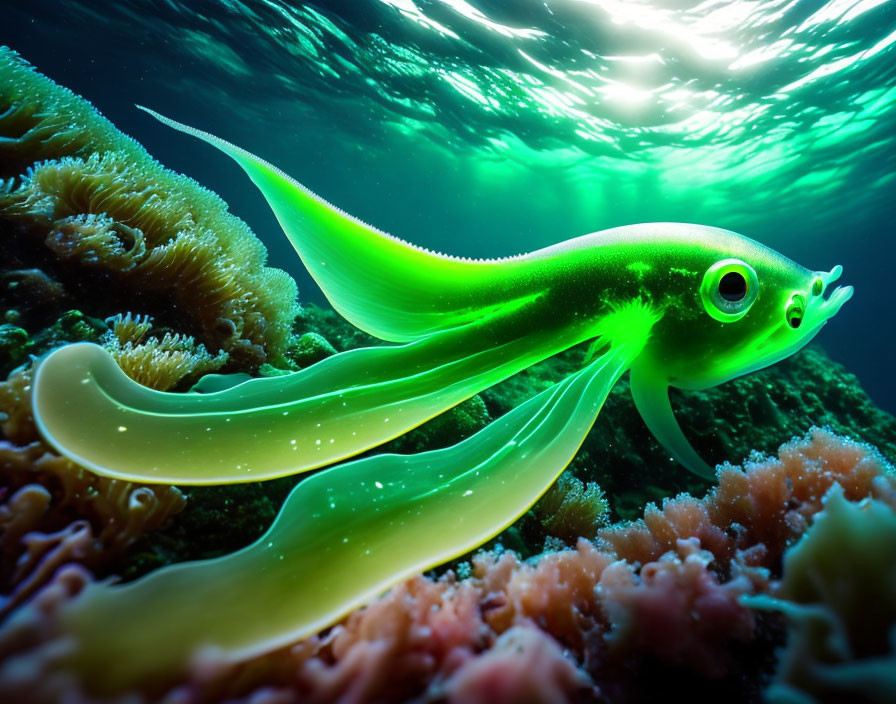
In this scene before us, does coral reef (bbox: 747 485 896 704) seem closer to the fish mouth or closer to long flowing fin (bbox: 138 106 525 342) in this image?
long flowing fin (bbox: 138 106 525 342)

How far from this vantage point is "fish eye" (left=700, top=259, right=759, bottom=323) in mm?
1797

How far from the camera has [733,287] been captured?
185cm

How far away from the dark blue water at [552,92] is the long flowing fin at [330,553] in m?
14.6

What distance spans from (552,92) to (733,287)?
61.4 ft

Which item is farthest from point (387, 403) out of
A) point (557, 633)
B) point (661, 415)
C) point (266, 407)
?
point (661, 415)

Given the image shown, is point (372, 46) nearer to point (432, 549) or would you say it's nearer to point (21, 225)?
point (21, 225)

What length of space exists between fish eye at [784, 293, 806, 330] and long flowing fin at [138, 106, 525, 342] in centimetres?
129

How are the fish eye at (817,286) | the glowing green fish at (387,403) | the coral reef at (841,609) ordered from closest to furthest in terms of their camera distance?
the coral reef at (841,609), the glowing green fish at (387,403), the fish eye at (817,286)

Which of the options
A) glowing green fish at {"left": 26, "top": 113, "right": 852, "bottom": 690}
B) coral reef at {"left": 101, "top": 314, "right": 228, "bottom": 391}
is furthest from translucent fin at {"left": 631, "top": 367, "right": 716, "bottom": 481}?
coral reef at {"left": 101, "top": 314, "right": 228, "bottom": 391}

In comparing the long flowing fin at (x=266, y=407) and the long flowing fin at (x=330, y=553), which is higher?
the long flowing fin at (x=266, y=407)

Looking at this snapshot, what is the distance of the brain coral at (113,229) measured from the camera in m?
2.54

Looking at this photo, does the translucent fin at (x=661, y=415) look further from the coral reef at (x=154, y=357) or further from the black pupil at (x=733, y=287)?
the coral reef at (x=154, y=357)

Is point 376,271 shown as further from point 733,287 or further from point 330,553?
point 733,287

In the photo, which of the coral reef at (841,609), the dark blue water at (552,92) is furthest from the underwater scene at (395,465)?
the dark blue water at (552,92)
